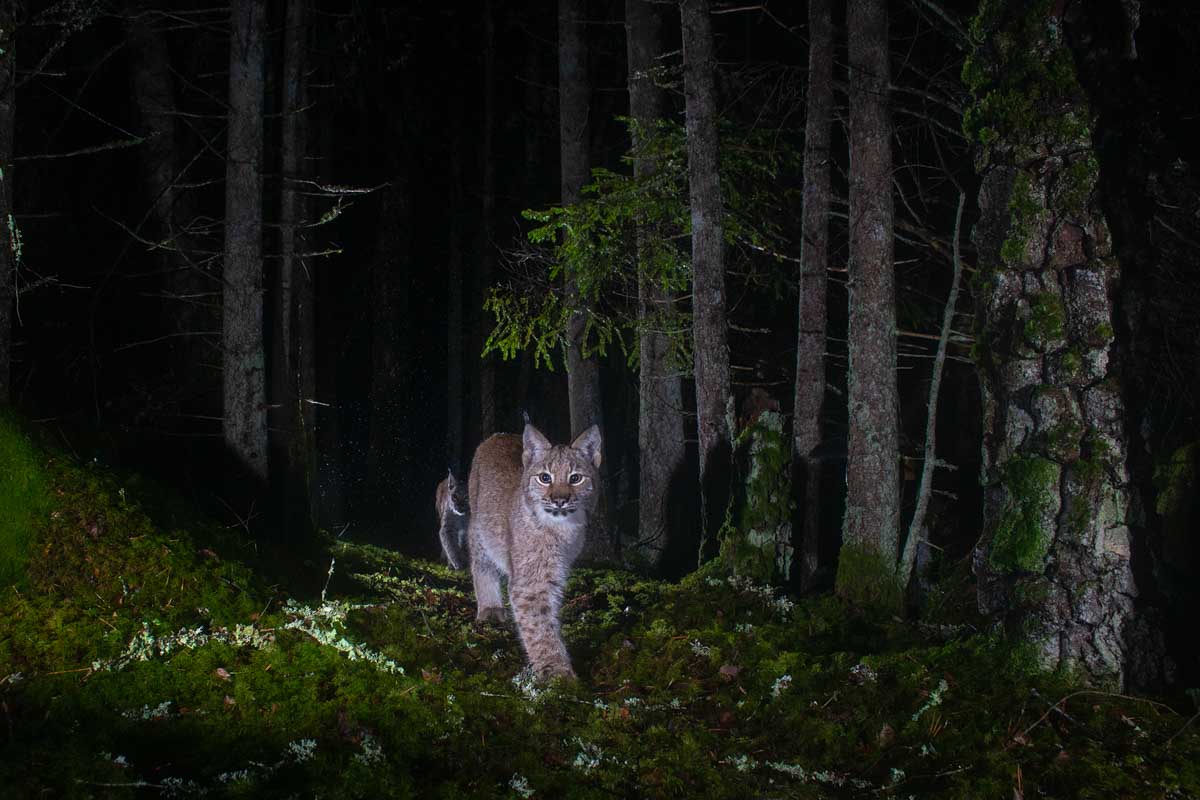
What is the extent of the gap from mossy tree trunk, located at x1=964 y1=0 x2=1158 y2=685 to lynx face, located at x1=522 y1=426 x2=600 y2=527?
3467mm

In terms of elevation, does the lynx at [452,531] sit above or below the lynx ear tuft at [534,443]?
below

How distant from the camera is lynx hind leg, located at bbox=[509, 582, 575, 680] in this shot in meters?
7.61

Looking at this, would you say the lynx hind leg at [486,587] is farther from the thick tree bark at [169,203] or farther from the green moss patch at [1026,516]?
the thick tree bark at [169,203]

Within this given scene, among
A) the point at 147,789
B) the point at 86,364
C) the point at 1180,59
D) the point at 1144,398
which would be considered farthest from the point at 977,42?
the point at 86,364

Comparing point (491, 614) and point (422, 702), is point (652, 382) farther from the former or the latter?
point (422, 702)

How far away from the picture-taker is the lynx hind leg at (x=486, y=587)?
9867mm

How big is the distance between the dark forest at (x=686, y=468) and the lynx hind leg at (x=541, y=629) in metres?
0.05

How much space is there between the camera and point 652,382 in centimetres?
1352

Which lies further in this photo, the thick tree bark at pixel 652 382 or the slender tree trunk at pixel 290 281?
the slender tree trunk at pixel 290 281

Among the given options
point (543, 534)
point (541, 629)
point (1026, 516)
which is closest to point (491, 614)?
point (543, 534)

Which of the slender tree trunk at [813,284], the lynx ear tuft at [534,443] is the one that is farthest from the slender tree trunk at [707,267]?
the lynx ear tuft at [534,443]

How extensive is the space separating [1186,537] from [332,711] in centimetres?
584

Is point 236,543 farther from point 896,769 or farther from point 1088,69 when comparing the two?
point 1088,69

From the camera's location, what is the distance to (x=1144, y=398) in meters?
6.38
